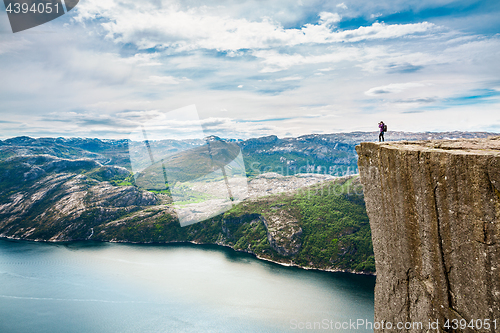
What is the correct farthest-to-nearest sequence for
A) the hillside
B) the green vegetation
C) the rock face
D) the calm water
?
the hillside, the green vegetation, the calm water, the rock face

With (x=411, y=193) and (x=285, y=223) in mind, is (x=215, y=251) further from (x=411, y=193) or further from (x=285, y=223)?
(x=411, y=193)

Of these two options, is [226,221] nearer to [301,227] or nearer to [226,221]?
[226,221]

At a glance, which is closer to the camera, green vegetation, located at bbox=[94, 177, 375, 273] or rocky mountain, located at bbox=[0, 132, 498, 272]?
green vegetation, located at bbox=[94, 177, 375, 273]

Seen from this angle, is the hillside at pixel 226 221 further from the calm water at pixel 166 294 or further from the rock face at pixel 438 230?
the rock face at pixel 438 230

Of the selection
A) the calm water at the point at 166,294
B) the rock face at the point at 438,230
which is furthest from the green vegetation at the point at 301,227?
the rock face at the point at 438,230

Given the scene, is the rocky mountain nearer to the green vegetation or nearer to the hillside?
the green vegetation

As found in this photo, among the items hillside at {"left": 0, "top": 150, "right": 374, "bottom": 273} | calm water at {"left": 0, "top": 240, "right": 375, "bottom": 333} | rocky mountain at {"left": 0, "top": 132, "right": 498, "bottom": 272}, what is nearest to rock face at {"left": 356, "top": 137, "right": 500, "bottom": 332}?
calm water at {"left": 0, "top": 240, "right": 375, "bottom": 333}

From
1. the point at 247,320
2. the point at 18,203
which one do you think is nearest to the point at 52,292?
the point at 247,320

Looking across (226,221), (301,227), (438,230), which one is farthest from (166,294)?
(438,230)
